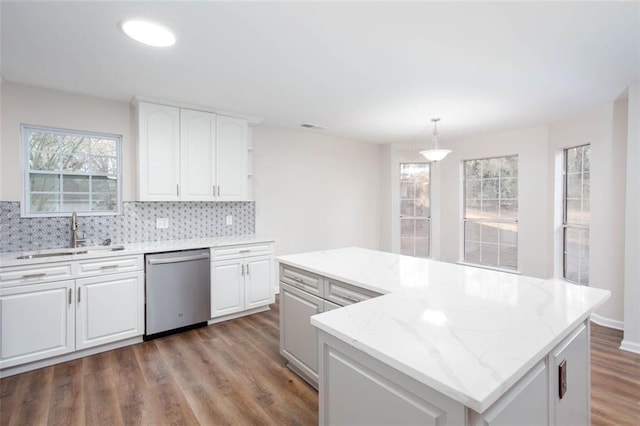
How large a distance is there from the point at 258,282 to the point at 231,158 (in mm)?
1559

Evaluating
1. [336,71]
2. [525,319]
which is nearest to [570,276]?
[525,319]

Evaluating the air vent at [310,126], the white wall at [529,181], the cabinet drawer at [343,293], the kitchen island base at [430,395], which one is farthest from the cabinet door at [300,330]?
the white wall at [529,181]

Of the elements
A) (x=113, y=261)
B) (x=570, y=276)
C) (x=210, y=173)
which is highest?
(x=210, y=173)

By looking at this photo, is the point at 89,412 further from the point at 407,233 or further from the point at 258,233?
the point at 407,233

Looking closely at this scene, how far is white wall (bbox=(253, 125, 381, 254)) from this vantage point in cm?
459

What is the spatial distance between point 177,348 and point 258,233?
1892 millimetres

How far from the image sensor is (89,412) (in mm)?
2062

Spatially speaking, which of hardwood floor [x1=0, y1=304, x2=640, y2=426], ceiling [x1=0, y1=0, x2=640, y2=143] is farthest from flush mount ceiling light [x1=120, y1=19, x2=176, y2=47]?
hardwood floor [x1=0, y1=304, x2=640, y2=426]

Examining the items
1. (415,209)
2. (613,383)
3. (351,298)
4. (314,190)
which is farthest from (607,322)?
(314,190)

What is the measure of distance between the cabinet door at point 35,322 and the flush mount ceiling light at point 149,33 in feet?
6.83

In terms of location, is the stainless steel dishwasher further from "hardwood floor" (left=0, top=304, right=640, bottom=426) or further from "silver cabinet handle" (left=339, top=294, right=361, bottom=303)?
"silver cabinet handle" (left=339, top=294, right=361, bottom=303)

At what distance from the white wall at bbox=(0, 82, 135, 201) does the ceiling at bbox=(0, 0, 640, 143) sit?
146 mm

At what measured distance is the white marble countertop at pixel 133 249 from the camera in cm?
257

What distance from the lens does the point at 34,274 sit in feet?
8.34
